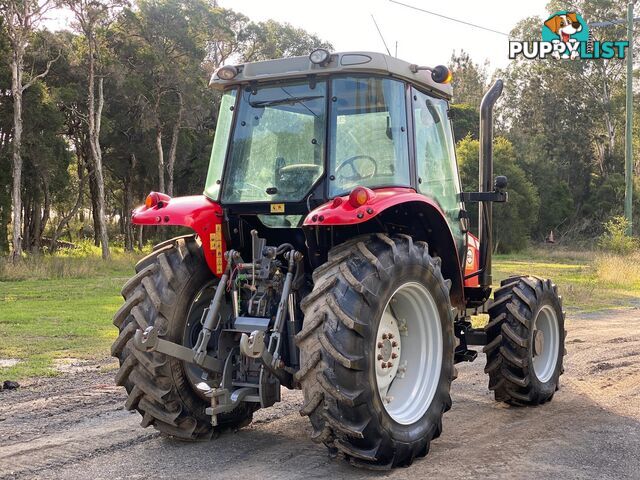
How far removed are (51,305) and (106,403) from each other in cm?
875

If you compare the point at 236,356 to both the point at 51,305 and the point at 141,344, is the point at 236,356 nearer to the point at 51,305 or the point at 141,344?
the point at 141,344

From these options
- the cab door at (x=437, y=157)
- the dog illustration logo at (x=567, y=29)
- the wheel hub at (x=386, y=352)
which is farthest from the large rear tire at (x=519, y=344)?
the dog illustration logo at (x=567, y=29)

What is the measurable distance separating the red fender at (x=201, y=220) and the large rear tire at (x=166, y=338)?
0.15m

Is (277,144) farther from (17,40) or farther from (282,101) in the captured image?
(17,40)

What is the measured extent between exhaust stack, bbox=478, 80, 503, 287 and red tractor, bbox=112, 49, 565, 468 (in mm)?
772

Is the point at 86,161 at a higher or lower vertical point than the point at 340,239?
higher

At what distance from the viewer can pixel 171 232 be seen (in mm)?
38625

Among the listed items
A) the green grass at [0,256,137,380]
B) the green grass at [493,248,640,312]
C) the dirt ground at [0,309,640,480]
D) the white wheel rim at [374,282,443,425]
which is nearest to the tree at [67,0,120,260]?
the green grass at [0,256,137,380]

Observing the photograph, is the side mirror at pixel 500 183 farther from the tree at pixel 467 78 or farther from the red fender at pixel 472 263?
the tree at pixel 467 78

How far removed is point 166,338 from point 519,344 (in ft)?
9.78

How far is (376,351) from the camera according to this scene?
457cm

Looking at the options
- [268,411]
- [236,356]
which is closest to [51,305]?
[268,411]

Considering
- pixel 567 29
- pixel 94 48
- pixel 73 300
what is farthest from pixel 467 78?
pixel 73 300

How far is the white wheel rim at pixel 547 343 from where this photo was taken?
6586 millimetres
